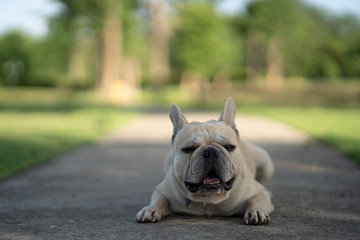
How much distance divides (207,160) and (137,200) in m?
1.64

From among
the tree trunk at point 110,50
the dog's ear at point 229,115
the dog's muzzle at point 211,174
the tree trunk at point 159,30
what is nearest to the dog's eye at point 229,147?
the dog's muzzle at point 211,174

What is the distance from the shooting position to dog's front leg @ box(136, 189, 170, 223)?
4.02m

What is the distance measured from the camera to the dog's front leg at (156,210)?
13.2 ft

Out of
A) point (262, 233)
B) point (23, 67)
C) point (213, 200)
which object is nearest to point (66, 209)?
point (213, 200)

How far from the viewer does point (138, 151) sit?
9555 mm

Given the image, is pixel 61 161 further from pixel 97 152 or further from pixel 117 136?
pixel 117 136

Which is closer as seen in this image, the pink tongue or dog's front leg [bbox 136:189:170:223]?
the pink tongue

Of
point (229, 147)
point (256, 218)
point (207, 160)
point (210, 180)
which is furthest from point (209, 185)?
point (256, 218)

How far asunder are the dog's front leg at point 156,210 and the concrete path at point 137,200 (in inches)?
2.9

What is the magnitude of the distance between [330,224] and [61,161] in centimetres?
526

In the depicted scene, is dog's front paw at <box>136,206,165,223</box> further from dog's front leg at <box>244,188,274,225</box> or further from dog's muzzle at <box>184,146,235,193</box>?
dog's front leg at <box>244,188,274,225</box>

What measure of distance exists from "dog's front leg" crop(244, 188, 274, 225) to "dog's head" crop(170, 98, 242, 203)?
23cm

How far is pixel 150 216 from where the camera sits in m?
4.02

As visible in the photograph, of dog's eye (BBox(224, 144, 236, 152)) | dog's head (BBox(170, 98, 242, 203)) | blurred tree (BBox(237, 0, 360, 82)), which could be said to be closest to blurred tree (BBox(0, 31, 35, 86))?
blurred tree (BBox(237, 0, 360, 82))
